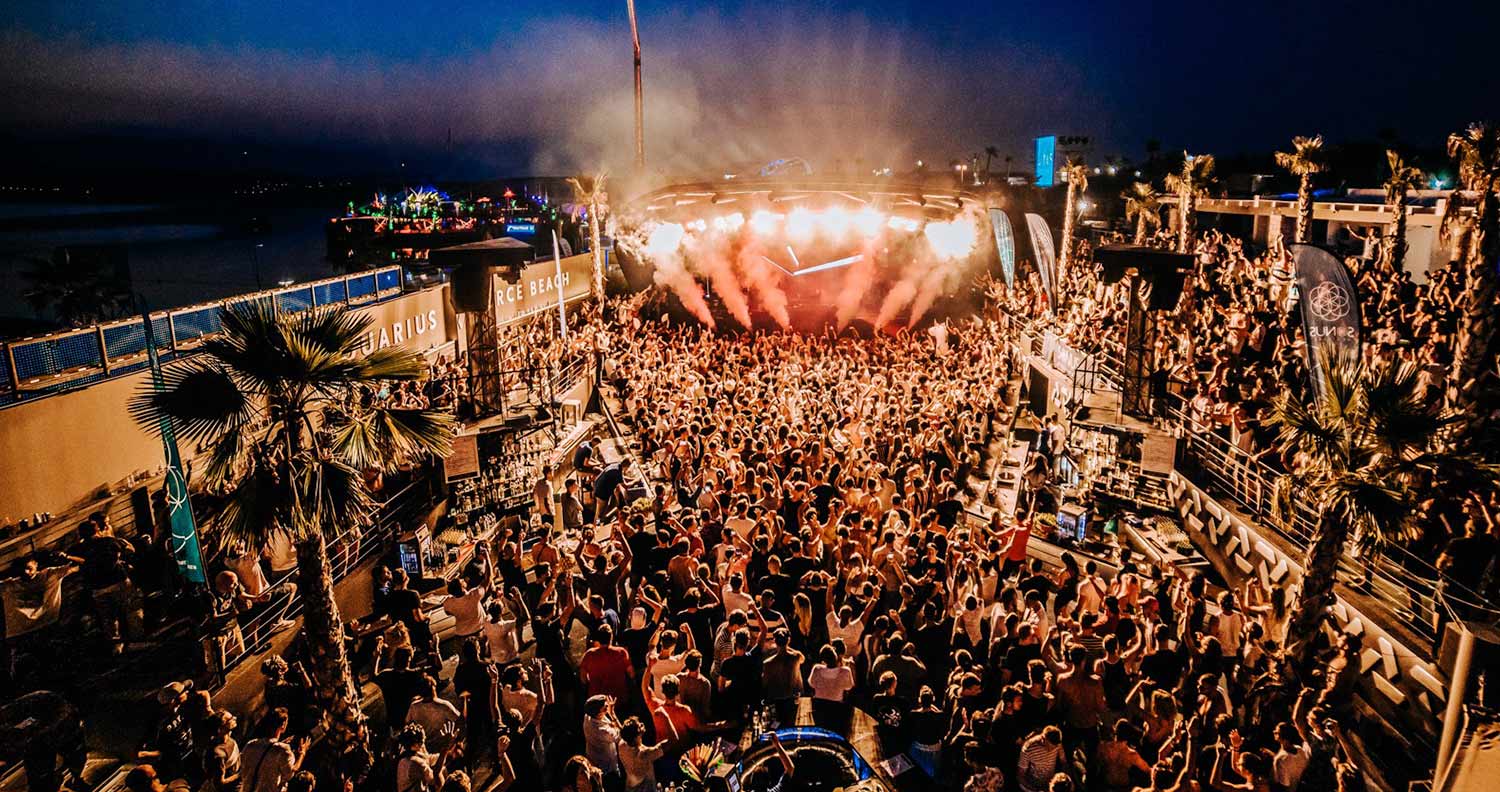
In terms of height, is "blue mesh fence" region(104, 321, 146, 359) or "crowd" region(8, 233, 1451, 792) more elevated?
"blue mesh fence" region(104, 321, 146, 359)

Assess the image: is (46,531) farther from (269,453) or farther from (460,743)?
(460,743)

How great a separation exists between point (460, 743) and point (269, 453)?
97.5 inches

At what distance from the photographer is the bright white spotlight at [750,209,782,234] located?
82.4ft

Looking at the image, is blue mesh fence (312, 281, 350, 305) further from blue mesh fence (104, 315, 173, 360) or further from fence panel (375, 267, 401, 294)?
blue mesh fence (104, 315, 173, 360)

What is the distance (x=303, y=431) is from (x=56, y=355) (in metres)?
5.17

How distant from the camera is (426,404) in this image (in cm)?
1197

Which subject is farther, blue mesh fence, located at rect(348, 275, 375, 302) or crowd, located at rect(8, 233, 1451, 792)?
blue mesh fence, located at rect(348, 275, 375, 302)

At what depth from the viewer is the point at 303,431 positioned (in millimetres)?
5625

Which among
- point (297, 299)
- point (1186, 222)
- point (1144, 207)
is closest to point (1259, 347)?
point (1186, 222)

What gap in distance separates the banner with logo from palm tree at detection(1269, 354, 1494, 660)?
9.05 ft

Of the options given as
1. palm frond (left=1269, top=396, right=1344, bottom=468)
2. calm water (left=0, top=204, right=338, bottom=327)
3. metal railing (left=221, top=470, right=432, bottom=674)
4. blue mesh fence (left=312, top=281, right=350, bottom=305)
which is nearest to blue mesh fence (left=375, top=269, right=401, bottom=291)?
blue mesh fence (left=312, top=281, right=350, bottom=305)

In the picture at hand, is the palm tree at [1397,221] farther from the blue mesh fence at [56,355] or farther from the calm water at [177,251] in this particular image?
the calm water at [177,251]

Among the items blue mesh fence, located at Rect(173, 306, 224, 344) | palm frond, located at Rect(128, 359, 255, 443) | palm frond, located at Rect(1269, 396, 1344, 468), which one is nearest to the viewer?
palm frond, located at Rect(128, 359, 255, 443)

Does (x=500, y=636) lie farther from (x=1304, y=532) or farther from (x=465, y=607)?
(x=1304, y=532)
